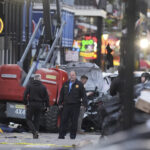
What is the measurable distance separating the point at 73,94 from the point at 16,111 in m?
3.39

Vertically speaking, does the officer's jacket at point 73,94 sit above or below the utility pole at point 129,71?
below

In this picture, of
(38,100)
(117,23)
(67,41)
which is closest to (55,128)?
(38,100)

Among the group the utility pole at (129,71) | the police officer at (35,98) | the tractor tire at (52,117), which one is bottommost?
the tractor tire at (52,117)

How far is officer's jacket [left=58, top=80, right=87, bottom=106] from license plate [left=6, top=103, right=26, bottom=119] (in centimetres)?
284

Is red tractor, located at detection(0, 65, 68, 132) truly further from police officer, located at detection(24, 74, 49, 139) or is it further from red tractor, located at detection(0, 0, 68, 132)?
police officer, located at detection(24, 74, 49, 139)

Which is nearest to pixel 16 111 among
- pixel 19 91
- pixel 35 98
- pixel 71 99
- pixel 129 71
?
pixel 19 91

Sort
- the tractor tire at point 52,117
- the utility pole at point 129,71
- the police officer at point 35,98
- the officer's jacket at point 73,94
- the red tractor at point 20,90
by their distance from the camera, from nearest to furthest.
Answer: the utility pole at point 129,71 → the officer's jacket at point 73,94 → the police officer at point 35,98 → the red tractor at point 20,90 → the tractor tire at point 52,117

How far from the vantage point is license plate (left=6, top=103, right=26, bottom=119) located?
18566mm

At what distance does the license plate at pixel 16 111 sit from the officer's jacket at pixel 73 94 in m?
2.84

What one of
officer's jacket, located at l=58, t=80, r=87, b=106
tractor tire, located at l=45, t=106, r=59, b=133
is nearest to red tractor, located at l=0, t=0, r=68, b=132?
tractor tire, located at l=45, t=106, r=59, b=133

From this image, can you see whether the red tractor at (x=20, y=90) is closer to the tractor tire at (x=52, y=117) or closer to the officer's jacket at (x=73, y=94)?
the tractor tire at (x=52, y=117)

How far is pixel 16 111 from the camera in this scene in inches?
736

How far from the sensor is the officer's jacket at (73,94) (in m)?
15.8

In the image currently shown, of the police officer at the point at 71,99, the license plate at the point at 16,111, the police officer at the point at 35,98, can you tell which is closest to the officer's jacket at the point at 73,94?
the police officer at the point at 71,99
